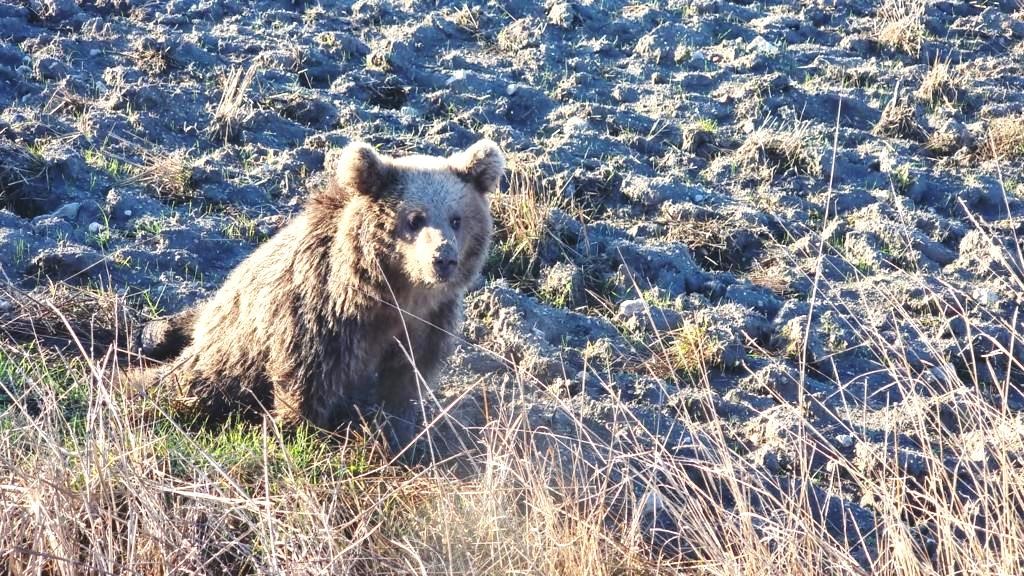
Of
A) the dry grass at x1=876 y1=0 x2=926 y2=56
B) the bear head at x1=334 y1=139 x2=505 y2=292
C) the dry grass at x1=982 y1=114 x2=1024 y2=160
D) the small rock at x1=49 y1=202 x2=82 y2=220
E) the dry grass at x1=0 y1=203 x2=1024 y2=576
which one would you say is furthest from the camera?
the dry grass at x1=876 y1=0 x2=926 y2=56

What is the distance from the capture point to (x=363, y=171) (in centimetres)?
494

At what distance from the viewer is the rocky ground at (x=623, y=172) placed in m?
5.59

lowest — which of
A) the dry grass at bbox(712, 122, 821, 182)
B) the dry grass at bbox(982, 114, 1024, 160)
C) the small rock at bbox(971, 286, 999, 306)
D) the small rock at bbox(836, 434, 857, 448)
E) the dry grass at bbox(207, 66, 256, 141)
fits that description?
the small rock at bbox(836, 434, 857, 448)

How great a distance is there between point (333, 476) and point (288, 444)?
0.44 metres

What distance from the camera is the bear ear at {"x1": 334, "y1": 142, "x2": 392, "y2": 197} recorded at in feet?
16.1

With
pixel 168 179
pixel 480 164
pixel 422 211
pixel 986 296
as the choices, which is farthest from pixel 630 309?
pixel 168 179

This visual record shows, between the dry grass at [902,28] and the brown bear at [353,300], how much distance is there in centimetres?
444

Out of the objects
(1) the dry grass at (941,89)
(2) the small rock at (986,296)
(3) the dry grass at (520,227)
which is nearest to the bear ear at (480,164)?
(3) the dry grass at (520,227)

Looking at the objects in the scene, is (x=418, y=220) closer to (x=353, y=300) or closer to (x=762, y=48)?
(x=353, y=300)

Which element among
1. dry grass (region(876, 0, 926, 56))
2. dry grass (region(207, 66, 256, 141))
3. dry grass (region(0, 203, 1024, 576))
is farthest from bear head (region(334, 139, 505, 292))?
dry grass (region(876, 0, 926, 56))

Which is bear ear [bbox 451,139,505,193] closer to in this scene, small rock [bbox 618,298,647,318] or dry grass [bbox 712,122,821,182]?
small rock [bbox 618,298,647,318]

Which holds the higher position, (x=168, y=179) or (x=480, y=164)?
Result: (x=480, y=164)

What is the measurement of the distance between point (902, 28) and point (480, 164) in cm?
458

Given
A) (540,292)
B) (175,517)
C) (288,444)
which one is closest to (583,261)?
(540,292)
